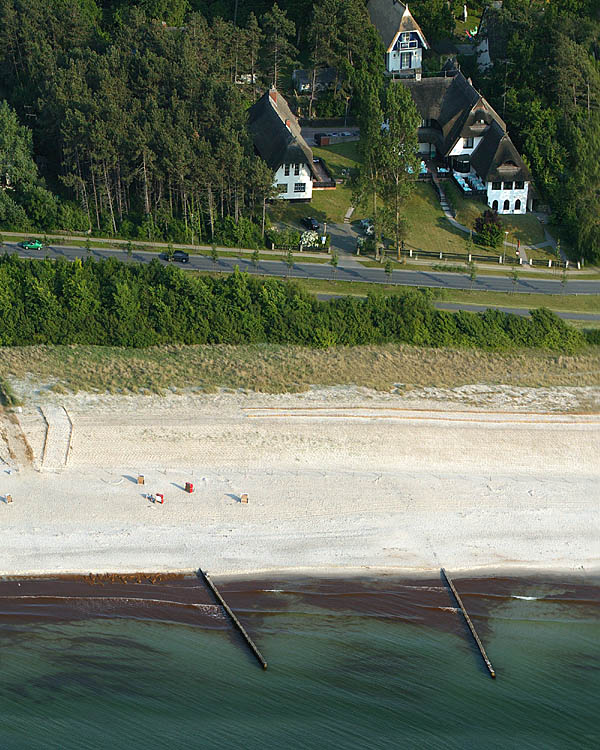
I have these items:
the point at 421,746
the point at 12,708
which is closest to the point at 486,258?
the point at 421,746

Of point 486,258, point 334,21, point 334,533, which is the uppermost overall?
point 334,21

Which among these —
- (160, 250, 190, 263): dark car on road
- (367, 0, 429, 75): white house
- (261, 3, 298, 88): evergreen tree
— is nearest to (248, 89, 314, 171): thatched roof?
(160, 250, 190, 263): dark car on road

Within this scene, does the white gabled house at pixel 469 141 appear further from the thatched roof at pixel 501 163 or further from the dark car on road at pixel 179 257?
the dark car on road at pixel 179 257

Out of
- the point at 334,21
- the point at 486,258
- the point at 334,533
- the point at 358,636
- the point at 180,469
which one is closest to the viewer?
the point at 358,636

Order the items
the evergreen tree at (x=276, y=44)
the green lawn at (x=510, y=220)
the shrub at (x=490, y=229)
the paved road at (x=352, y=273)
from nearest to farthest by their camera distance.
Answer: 1. the paved road at (x=352, y=273)
2. the shrub at (x=490, y=229)
3. the green lawn at (x=510, y=220)
4. the evergreen tree at (x=276, y=44)

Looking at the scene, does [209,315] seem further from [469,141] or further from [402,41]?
[402,41]

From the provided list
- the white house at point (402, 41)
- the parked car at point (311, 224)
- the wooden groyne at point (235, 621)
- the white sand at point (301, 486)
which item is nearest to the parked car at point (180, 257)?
the parked car at point (311, 224)

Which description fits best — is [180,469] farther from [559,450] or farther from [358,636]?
[559,450]
